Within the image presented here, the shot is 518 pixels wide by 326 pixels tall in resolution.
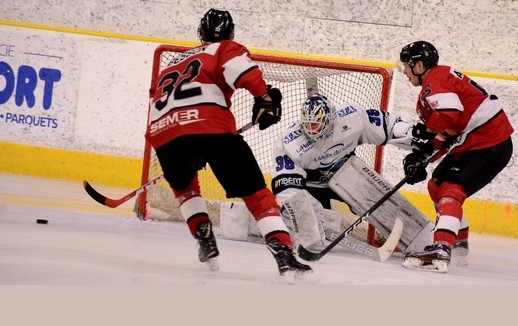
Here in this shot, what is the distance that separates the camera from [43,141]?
7.18m

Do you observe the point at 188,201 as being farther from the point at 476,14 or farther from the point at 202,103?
the point at 476,14

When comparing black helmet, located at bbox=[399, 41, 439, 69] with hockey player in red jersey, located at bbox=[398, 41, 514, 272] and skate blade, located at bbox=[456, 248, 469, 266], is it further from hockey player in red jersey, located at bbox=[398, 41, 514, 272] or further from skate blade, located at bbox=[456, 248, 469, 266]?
skate blade, located at bbox=[456, 248, 469, 266]

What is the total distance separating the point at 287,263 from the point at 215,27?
0.96m

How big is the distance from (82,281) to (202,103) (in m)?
0.82

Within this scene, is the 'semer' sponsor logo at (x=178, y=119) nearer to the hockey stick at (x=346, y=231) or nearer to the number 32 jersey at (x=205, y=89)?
the number 32 jersey at (x=205, y=89)

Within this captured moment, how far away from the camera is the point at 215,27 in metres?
4.07

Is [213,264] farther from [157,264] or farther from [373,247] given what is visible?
[373,247]

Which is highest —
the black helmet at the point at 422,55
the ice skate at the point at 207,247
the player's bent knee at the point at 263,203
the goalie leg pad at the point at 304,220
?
the black helmet at the point at 422,55

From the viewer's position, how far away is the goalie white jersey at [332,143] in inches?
204

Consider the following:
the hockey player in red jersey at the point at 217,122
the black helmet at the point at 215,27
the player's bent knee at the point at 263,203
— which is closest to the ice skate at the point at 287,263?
the hockey player in red jersey at the point at 217,122


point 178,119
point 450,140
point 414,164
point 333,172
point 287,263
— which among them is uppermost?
point 178,119

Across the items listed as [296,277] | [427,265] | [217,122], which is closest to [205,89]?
[217,122]

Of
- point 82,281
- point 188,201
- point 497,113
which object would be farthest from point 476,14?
point 82,281

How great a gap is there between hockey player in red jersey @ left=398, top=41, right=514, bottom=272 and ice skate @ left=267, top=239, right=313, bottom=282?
3.16ft
